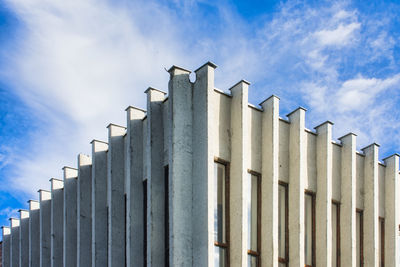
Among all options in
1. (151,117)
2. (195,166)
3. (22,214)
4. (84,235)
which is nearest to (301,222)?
(195,166)

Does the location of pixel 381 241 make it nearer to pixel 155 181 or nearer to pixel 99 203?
pixel 155 181

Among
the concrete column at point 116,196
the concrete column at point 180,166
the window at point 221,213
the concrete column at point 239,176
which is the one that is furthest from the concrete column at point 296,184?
the concrete column at point 116,196

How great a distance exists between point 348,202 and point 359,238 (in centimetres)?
203

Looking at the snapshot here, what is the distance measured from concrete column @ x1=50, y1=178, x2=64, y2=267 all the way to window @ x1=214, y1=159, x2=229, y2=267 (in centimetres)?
1099

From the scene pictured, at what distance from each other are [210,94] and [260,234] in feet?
17.1

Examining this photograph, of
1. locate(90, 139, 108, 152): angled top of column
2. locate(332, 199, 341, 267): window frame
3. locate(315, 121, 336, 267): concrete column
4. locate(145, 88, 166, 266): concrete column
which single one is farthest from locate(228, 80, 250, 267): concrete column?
locate(90, 139, 108, 152): angled top of column

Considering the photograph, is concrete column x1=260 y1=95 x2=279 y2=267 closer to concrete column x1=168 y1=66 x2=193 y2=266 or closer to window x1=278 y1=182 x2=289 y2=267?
window x1=278 y1=182 x2=289 y2=267

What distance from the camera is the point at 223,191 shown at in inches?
798

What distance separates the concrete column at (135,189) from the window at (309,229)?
6273 millimetres

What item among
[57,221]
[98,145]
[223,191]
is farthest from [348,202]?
→ [57,221]

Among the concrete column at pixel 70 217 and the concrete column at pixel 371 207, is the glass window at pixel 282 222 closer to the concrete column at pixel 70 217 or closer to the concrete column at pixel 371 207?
the concrete column at pixel 371 207

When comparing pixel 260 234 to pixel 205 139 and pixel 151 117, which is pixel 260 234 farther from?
pixel 151 117

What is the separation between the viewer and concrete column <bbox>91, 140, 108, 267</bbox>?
24.0m

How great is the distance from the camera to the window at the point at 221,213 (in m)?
19.6
